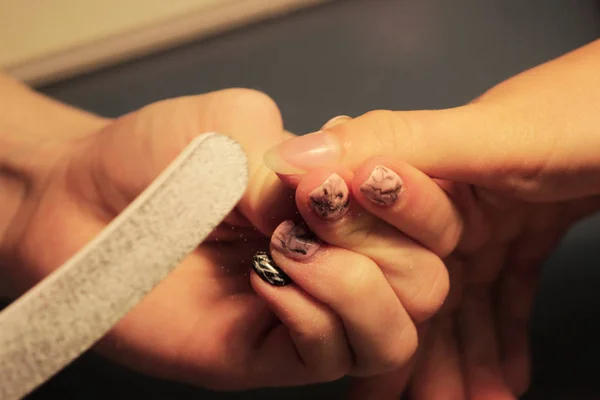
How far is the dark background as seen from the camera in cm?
38

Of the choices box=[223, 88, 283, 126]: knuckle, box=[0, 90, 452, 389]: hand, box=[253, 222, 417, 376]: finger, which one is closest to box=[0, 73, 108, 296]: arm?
box=[0, 90, 452, 389]: hand

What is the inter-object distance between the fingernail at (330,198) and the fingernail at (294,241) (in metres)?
0.01

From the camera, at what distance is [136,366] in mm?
339

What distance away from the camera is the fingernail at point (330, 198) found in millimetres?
212

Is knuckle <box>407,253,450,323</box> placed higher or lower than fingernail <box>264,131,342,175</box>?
lower

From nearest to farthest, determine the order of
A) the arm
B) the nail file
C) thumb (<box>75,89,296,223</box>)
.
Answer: the nail file → thumb (<box>75,89,296,223</box>) → the arm

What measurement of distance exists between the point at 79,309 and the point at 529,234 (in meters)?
0.30

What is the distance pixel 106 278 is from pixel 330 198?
0.28 ft

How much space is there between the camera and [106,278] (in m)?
0.19

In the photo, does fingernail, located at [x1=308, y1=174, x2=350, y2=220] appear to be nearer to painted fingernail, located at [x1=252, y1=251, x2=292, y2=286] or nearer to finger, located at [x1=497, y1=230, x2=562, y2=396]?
painted fingernail, located at [x1=252, y1=251, x2=292, y2=286]

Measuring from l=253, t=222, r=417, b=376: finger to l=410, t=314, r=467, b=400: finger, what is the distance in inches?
4.7

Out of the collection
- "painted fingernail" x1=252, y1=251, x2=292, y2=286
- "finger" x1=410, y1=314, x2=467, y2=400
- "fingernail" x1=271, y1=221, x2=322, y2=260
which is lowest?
"finger" x1=410, y1=314, x2=467, y2=400

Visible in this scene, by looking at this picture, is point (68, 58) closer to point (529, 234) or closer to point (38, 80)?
point (38, 80)

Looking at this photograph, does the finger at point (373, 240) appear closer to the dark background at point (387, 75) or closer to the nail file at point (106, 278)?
the nail file at point (106, 278)
